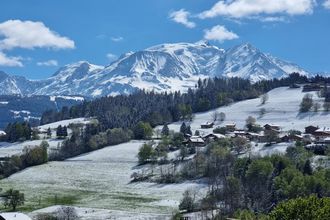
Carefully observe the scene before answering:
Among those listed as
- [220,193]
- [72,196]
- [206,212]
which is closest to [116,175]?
[72,196]

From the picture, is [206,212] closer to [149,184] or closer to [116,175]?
[149,184]

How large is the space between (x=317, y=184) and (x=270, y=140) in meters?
75.9

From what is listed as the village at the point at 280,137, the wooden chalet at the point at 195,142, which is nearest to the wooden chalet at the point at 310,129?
the village at the point at 280,137

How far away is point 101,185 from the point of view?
133 metres

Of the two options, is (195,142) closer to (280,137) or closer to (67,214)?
(280,137)

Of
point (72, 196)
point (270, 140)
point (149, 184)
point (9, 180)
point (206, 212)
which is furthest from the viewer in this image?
point (270, 140)

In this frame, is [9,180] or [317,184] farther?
[9,180]

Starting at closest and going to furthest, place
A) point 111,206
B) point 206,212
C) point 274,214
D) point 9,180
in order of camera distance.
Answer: point 274,214, point 206,212, point 111,206, point 9,180

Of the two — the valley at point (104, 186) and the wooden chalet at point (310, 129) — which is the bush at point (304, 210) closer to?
the valley at point (104, 186)

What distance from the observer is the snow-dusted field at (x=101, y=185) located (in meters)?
108

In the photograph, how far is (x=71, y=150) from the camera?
189 metres

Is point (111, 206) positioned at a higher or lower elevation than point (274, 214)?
lower

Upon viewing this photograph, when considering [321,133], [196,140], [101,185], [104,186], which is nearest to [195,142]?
[196,140]

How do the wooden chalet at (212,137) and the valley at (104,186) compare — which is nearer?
the valley at (104,186)
